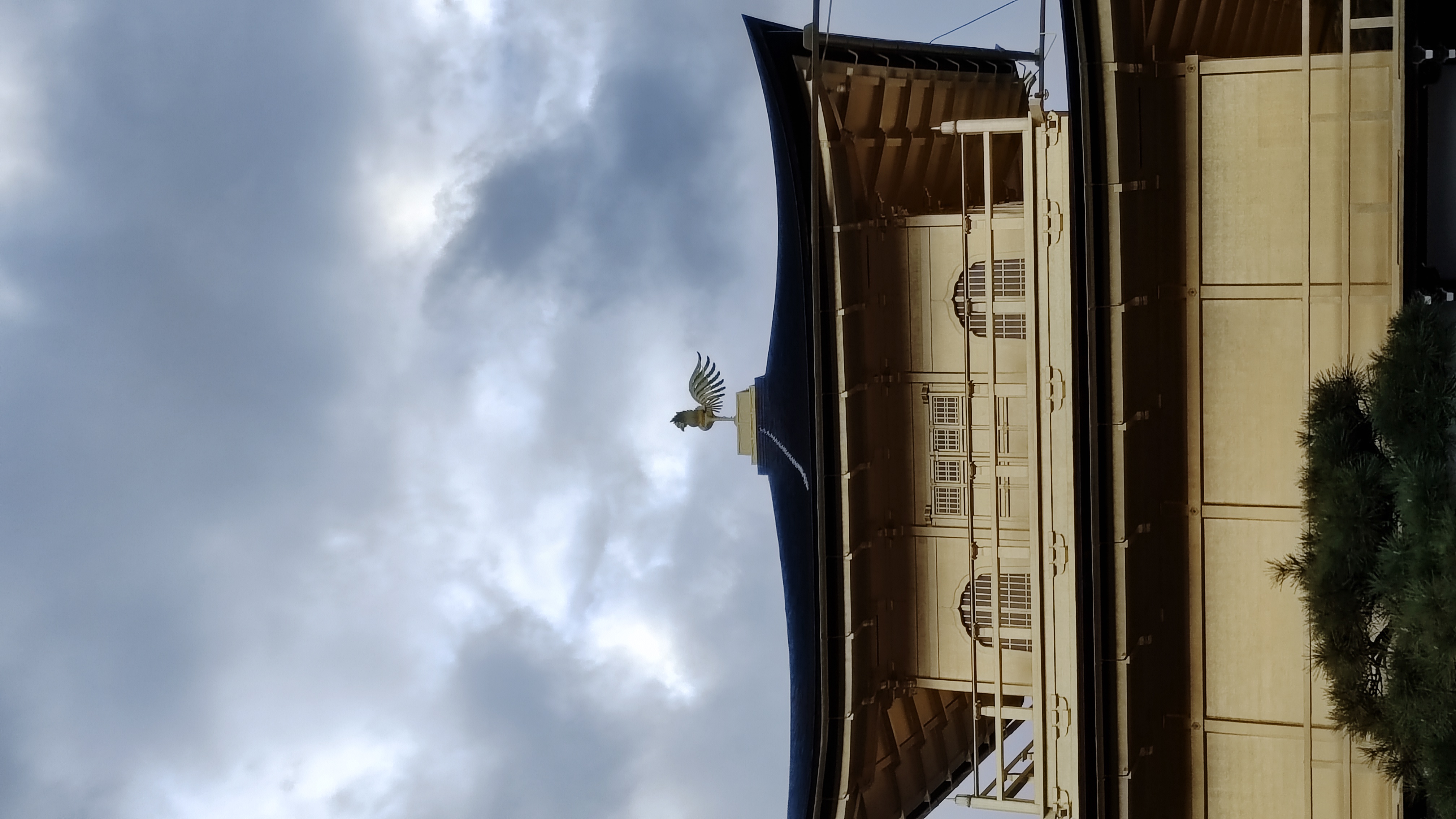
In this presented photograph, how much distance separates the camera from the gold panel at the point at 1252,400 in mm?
12773

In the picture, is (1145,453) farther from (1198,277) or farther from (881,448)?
(881,448)

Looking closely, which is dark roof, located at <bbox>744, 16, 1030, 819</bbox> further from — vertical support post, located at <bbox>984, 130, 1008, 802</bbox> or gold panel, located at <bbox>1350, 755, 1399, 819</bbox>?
gold panel, located at <bbox>1350, 755, 1399, 819</bbox>

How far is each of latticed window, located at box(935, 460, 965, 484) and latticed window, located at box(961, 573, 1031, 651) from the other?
1.58 metres

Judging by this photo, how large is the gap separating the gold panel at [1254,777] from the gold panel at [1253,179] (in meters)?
6.72

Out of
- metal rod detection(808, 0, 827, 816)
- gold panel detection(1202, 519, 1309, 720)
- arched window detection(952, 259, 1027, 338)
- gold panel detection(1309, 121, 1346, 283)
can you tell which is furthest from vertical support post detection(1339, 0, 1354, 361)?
metal rod detection(808, 0, 827, 816)

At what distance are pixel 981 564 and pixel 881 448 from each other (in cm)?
240

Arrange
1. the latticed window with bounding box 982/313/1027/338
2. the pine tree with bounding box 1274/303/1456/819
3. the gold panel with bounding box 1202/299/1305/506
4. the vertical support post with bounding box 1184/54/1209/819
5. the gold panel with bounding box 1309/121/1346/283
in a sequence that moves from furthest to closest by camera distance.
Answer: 1. the latticed window with bounding box 982/313/1027/338
2. the vertical support post with bounding box 1184/54/1209/819
3. the gold panel with bounding box 1202/299/1305/506
4. the gold panel with bounding box 1309/121/1346/283
5. the pine tree with bounding box 1274/303/1456/819

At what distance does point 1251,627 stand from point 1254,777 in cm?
224

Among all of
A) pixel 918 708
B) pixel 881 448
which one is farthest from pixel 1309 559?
pixel 918 708

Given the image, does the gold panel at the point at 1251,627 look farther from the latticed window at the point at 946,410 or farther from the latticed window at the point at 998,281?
the latticed window at the point at 998,281

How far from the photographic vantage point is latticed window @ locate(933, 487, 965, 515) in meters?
14.3

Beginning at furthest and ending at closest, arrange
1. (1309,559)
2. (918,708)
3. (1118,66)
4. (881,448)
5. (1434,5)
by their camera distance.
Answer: (918,708), (881,448), (1434,5), (1118,66), (1309,559)

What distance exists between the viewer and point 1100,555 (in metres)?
12.7

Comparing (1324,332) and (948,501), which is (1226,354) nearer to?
(1324,332)
